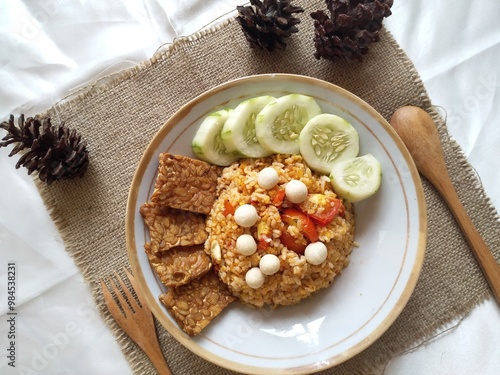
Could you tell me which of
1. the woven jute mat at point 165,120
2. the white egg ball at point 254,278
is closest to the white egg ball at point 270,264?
the white egg ball at point 254,278

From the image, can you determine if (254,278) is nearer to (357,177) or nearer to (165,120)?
(357,177)

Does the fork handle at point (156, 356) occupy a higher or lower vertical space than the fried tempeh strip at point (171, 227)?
lower

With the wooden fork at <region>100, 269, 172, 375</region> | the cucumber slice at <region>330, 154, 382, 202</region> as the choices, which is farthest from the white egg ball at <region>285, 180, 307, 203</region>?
the wooden fork at <region>100, 269, 172, 375</region>

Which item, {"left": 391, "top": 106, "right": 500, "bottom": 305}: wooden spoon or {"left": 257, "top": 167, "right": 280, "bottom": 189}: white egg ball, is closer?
{"left": 257, "top": 167, "right": 280, "bottom": 189}: white egg ball

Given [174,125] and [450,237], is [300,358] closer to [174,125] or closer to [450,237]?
[450,237]

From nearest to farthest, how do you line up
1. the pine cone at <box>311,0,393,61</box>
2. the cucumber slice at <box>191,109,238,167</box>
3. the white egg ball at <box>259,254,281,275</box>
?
the white egg ball at <box>259,254,281,275</box> < the cucumber slice at <box>191,109,238,167</box> < the pine cone at <box>311,0,393,61</box>

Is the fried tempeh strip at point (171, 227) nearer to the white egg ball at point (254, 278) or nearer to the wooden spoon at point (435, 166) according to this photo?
the white egg ball at point (254, 278)

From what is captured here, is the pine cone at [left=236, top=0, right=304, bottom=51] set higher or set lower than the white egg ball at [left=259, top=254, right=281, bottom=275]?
higher

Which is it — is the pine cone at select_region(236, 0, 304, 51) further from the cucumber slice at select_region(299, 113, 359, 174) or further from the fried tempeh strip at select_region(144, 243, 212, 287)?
the fried tempeh strip at select_region(144, 243, 212, 287)
